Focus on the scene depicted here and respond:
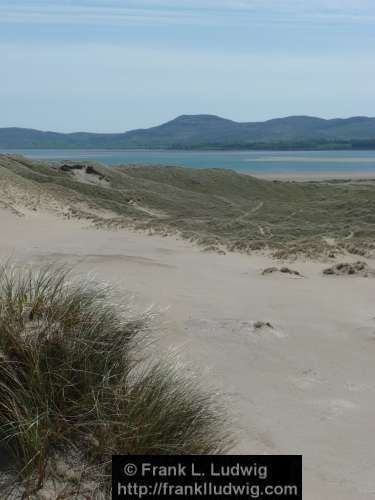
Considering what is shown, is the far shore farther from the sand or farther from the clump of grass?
the clump of grass

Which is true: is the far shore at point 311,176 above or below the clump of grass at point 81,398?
above

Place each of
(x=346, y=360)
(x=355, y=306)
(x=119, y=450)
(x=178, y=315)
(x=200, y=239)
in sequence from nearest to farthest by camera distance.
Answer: (x=119, y=450), (x=346, y=360), (x=178, y=315), (x=355, y=306), (x=200, y=239)

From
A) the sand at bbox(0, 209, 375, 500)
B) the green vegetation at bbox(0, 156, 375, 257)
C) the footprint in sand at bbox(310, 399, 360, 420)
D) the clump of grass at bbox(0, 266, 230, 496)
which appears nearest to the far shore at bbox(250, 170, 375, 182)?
the green vegetation at bbox(0, 156, 375, 257)

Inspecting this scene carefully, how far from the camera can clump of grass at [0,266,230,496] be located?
3062 mm

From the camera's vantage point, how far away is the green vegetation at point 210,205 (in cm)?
1894

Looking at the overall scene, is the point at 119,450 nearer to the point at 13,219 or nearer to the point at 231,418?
the point at 231,418

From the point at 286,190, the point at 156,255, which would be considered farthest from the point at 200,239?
the point at 286,190

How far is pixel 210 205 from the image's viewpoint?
137ft

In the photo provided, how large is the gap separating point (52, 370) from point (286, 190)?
51.9m

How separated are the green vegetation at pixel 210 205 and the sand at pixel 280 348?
17.3 feet

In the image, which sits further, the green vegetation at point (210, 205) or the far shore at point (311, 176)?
the far shore at point (311, 176)

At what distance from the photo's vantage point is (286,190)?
177 ft

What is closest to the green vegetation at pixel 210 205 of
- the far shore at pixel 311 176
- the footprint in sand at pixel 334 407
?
the footprint in sand at pixel 334 407

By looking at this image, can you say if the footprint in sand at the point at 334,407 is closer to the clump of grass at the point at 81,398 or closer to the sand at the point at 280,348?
the sand at the point at 280,348
